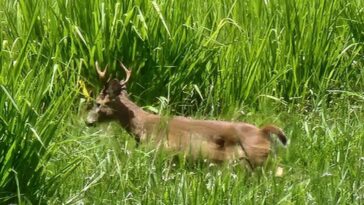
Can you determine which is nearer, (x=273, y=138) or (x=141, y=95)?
(x=273, y=138)

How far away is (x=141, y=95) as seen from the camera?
242 inches

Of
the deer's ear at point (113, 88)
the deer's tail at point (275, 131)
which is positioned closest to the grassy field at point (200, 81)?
the deer's tail at point (275, 131)

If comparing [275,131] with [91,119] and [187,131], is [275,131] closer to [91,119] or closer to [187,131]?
[187,131]

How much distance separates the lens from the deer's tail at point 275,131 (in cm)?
533

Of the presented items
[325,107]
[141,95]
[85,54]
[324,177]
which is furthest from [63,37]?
[324,177]

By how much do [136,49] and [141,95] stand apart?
0.81ft

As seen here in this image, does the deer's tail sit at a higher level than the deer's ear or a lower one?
higher

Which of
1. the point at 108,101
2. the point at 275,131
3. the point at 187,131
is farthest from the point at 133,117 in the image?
the point at 275,131

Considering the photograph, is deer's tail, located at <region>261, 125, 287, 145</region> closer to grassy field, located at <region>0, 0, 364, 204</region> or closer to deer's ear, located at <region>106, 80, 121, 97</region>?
grassy field, located at <region>0, 0, 364, 204</region>

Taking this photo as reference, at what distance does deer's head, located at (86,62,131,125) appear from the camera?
581 centimetres

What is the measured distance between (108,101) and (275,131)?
3.31 feet

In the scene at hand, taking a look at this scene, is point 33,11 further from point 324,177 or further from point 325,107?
point 324,177

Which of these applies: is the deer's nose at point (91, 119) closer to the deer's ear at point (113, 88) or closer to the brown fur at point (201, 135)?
the brown fur at point (201, 135)

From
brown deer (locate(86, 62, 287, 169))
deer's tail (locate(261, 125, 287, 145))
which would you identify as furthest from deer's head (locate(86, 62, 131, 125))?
deer's tail (locate(261, 125, 287, 145))
